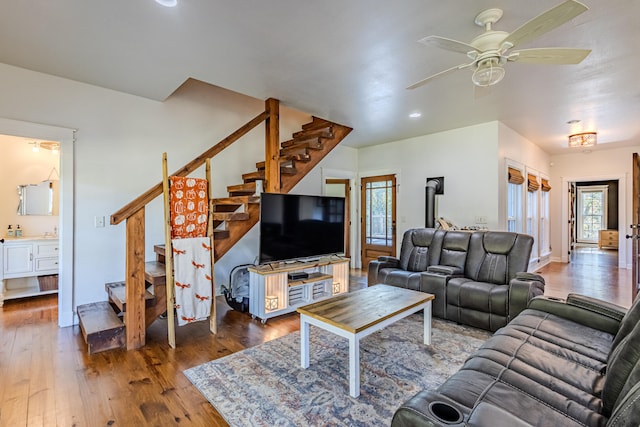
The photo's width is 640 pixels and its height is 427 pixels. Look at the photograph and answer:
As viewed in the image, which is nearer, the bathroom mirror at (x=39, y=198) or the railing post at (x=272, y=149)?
the railing post at (x=272, y=149)

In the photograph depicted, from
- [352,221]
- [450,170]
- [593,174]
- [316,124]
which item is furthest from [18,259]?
[593,174]

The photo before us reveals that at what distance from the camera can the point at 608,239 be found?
1034cm

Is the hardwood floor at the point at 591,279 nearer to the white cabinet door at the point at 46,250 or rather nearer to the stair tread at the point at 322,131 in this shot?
the stair tread at the point at 322,131

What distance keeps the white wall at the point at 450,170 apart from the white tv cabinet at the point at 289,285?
7.03ft

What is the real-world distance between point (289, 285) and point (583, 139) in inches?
223

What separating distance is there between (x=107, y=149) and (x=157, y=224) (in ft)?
3.45

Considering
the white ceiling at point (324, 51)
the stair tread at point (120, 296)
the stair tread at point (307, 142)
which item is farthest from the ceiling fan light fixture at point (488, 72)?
the stair tread at point (120, 296)

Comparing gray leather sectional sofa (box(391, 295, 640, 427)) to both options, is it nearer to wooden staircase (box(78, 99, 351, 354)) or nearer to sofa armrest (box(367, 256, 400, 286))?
sofa armrest (box(367, 256, 400, 286))

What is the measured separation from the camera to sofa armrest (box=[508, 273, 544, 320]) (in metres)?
2.89

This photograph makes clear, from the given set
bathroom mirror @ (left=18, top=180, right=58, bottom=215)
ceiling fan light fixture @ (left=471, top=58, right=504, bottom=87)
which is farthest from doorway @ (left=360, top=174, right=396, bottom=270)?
bathroom mirror @ (left=18, top=180, right=58, bottom=215)

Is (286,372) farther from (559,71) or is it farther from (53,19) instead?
(559,71)

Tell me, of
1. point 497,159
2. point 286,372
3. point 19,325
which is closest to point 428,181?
point 497,159

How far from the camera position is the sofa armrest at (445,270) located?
11.7ft

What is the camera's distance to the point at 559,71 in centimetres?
309
